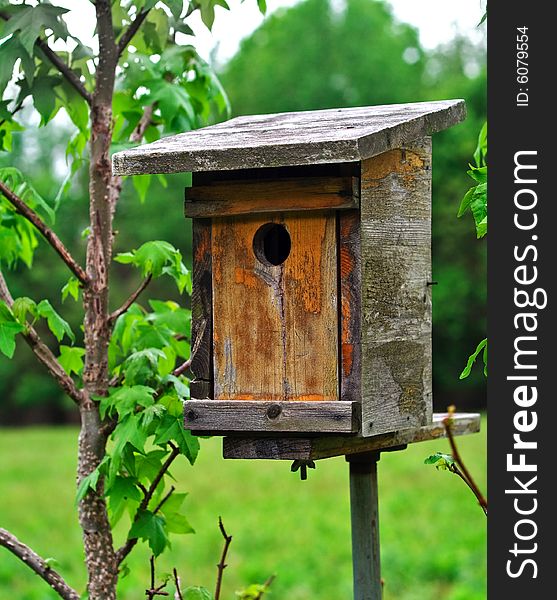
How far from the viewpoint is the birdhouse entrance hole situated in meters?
2.78

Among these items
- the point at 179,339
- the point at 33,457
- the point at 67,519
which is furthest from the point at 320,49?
the point at 179,339

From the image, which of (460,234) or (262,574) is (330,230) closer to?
(262,574)

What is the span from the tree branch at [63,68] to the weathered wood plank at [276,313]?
0.72 meters

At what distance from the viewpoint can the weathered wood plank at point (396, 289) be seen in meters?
2.71

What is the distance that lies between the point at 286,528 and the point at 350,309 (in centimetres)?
1208

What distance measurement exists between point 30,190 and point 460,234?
86.9 feet

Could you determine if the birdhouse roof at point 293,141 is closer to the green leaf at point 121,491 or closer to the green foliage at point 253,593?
the green leaf at point 121,491

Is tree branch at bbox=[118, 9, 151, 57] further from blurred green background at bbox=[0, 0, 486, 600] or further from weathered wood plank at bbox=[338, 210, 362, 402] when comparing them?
blurred green background at bbox=[0, 0, 486, 600]

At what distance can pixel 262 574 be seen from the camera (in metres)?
11.6

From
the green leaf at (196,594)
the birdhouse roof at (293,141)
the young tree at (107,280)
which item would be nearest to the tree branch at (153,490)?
the young tree at (107,280)

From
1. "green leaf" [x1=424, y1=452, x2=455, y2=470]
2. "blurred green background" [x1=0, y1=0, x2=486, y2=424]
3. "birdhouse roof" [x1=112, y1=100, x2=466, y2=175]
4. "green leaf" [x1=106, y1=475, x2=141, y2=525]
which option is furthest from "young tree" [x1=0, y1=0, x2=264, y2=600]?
"blurred green background" [x1=0, y1=0, x2=486, y2=424]

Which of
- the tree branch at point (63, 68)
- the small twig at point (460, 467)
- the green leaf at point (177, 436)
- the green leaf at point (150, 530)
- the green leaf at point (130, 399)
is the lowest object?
the green leaf at point (150, 530)

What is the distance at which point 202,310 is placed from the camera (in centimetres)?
282

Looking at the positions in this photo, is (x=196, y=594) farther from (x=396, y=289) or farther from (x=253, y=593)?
(x=396, y=289)
